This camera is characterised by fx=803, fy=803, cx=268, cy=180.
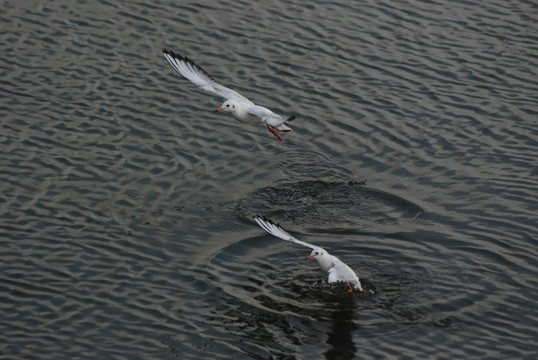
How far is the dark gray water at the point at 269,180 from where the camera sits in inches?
496

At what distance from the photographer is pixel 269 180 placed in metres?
16.8

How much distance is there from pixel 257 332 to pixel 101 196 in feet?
16.2

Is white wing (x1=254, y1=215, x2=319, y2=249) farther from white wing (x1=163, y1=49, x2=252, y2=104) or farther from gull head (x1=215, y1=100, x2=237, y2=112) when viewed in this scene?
white wing (x1=163, y1=49, x2=252, y2=104)

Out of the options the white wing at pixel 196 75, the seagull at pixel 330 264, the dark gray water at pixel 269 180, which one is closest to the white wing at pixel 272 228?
the seagull at pixel 330 264

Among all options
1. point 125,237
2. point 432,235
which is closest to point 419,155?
point 432,235

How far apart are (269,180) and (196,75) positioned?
2640mm

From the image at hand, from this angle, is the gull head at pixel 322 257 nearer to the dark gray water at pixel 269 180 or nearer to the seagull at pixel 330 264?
the seagull at pixel 330 264

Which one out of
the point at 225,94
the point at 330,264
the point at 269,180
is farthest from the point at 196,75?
the point at 330,264

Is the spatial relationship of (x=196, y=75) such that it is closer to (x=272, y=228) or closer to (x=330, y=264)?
(x=272, y=228)

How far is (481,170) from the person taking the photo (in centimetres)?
1736

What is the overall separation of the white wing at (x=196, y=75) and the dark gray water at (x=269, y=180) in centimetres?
173

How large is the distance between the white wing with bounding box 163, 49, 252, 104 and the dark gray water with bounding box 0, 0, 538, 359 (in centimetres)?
173

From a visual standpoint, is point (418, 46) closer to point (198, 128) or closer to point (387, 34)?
point (387, 34)

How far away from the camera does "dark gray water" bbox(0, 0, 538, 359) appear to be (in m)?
12.6
